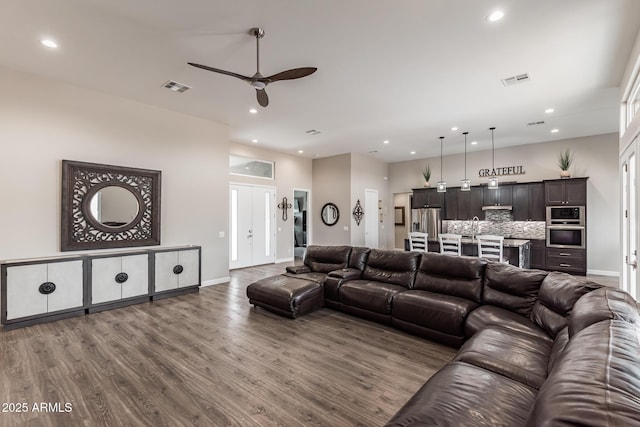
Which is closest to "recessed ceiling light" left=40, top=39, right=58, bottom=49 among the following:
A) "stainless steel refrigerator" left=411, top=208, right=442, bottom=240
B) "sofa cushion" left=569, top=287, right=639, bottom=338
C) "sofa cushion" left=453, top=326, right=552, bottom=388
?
"sofa cushion" left=453, top=326, right=552, bottom=388

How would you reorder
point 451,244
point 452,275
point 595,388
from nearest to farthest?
point 595,388, point 452,275, point 451,244

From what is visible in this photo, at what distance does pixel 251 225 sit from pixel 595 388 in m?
7.65

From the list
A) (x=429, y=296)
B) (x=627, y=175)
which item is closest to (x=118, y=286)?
(x=429, y=296)

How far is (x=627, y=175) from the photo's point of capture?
372 cm

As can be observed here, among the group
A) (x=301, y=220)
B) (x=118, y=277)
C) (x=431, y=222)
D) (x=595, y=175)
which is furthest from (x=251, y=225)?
(x=595, y=175)

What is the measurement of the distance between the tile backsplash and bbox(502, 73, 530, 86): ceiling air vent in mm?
4800

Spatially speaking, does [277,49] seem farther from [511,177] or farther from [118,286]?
[511,177]

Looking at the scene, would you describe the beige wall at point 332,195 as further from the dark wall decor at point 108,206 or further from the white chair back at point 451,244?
the dark wall decor at point 108,206

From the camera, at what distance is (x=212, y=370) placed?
2682mm

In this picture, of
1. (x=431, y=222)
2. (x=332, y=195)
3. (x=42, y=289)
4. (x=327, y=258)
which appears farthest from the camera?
(x=332, y=195)

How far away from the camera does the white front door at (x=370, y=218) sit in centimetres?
939

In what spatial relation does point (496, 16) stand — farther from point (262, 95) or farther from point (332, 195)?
point (332, 195)

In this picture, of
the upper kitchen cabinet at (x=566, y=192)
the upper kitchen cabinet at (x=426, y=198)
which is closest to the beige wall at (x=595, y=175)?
the upper kitchen cabinet at (x=566, y=192)

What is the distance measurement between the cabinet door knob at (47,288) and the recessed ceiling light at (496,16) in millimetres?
6203
